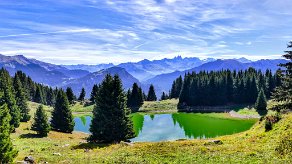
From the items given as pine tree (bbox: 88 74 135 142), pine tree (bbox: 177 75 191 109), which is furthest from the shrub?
pine tree (bbox: 177 75 191 109)

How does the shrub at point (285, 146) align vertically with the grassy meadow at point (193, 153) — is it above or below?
above


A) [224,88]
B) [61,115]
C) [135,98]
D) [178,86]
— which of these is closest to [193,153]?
[61,115]

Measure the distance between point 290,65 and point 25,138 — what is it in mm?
47779

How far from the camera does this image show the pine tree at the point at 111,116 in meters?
53.5

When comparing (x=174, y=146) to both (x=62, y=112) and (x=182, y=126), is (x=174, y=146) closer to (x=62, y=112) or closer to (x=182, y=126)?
(x=62, y=112)

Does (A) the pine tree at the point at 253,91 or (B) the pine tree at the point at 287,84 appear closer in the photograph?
(B) the pine tree at the point at 287,84

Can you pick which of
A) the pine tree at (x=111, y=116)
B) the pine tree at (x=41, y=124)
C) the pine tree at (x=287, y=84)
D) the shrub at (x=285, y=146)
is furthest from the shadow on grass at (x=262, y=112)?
the shrub at (x=285, y=146)

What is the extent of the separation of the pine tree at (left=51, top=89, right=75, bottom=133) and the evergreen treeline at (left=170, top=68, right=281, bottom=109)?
92.2 meters

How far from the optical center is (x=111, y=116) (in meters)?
53.9

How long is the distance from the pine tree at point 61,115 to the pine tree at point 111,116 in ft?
88.4

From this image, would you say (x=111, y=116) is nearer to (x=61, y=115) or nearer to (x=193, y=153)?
(x=193, y=153)

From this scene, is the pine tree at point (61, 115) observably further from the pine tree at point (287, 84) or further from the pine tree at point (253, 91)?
the pine tree at point (253, 91)

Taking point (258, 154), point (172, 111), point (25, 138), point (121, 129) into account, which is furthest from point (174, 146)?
point (172, 111)

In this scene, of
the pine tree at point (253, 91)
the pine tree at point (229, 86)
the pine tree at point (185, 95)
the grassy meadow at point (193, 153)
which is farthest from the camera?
the pine tree at point (185, 95)
